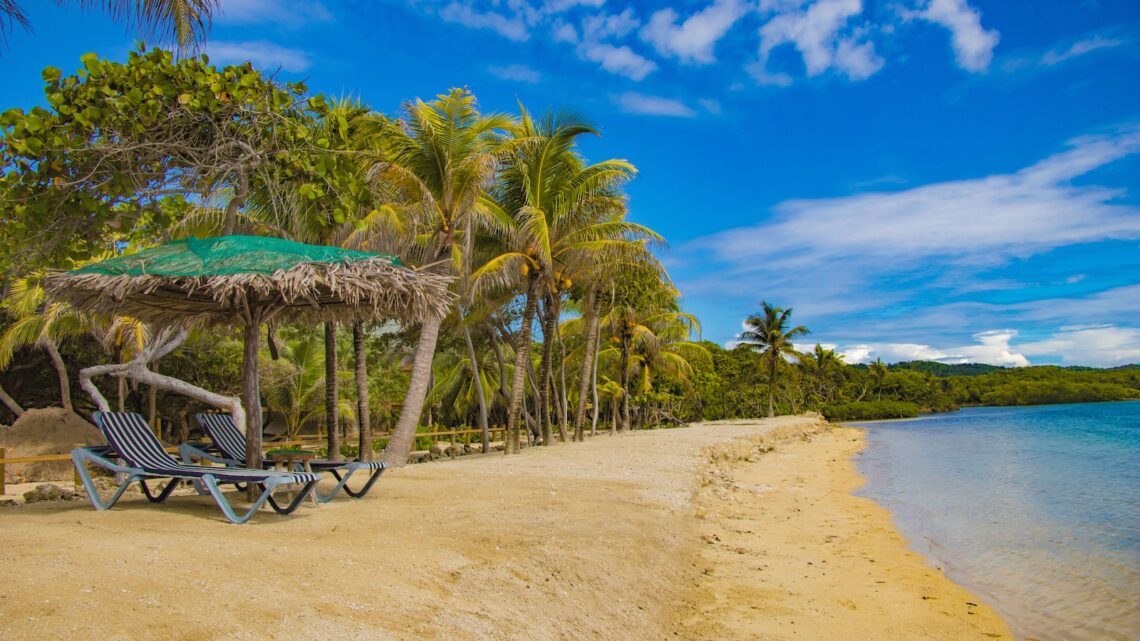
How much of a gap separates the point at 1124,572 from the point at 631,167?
11834 millimetres

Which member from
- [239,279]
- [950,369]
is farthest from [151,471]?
[950,369]

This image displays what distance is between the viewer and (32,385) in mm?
23250

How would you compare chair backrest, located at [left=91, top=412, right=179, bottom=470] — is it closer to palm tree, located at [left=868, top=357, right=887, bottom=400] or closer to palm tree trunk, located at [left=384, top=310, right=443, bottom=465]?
palm tree trunk, located at [left=384, top=310, right=443, bottom=465]

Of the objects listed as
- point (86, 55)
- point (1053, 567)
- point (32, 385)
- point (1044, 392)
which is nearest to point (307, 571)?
point (86, 55)

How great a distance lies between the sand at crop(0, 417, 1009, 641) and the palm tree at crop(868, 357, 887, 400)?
210ft

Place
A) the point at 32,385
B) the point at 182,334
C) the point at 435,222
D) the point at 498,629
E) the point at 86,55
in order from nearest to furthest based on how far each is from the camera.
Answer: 1. the point at 498,629
2. the point at 86,55
3. the point at 182,334
4. the point at 435,222
5. the point at 32,385

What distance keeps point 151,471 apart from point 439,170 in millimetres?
8632

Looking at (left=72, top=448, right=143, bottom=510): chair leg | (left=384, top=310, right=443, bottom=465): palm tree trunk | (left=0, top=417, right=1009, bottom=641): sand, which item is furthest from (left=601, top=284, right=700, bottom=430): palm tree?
(left=72, top=448, right=143, bottom=510): chair leg

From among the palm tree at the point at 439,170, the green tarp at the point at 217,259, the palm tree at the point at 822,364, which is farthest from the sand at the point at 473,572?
the palm tree at the point at 822,364

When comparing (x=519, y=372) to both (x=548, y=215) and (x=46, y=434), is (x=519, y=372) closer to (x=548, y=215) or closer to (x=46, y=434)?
(x=548, y=215)

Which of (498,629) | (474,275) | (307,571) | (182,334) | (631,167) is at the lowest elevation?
(498,629)

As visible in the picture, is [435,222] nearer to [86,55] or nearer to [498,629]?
[86,55]

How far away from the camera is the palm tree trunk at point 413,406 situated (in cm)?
1207

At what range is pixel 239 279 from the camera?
615cm
